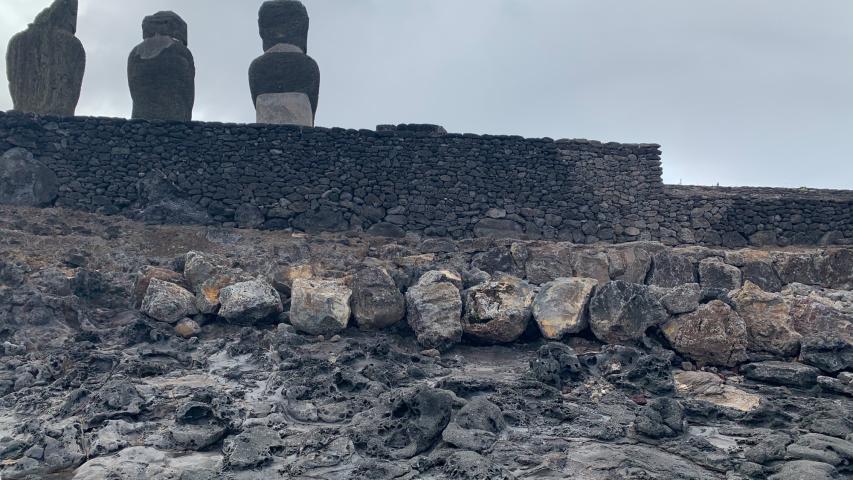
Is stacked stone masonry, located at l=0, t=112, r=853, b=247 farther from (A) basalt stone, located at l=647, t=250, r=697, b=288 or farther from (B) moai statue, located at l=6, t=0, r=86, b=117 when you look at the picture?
(A) basalt stone, located at l=647, t=250, r=697, b=288

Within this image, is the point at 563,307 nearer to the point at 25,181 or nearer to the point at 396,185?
the point at 396,185

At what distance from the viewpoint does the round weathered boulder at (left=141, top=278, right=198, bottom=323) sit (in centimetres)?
1030

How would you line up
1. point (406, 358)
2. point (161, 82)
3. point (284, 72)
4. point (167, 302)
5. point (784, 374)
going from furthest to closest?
point (284, 72)
point (161, 82)
point (167, 302)
point (406, 358)
point (784, 374)

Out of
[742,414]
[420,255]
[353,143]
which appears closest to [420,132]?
[353,143]

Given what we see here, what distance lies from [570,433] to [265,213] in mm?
7544

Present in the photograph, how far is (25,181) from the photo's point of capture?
13.6 meters

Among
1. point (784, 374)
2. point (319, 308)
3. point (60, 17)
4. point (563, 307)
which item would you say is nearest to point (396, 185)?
point (319, 308)

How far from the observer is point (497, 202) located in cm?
1441

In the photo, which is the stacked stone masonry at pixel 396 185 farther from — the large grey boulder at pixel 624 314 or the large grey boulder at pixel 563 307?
the large grey boulder at pixel 624 314

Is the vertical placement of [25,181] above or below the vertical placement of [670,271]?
above

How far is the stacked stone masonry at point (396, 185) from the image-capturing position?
13.9 m

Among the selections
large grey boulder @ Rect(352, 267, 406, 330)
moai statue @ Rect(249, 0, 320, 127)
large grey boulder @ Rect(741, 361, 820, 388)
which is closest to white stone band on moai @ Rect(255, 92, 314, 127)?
moai statue @ Rect(249, 0, 320, 127)

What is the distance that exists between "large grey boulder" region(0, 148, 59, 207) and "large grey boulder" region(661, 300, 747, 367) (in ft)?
32.0

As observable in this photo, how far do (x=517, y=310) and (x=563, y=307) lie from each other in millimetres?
559
